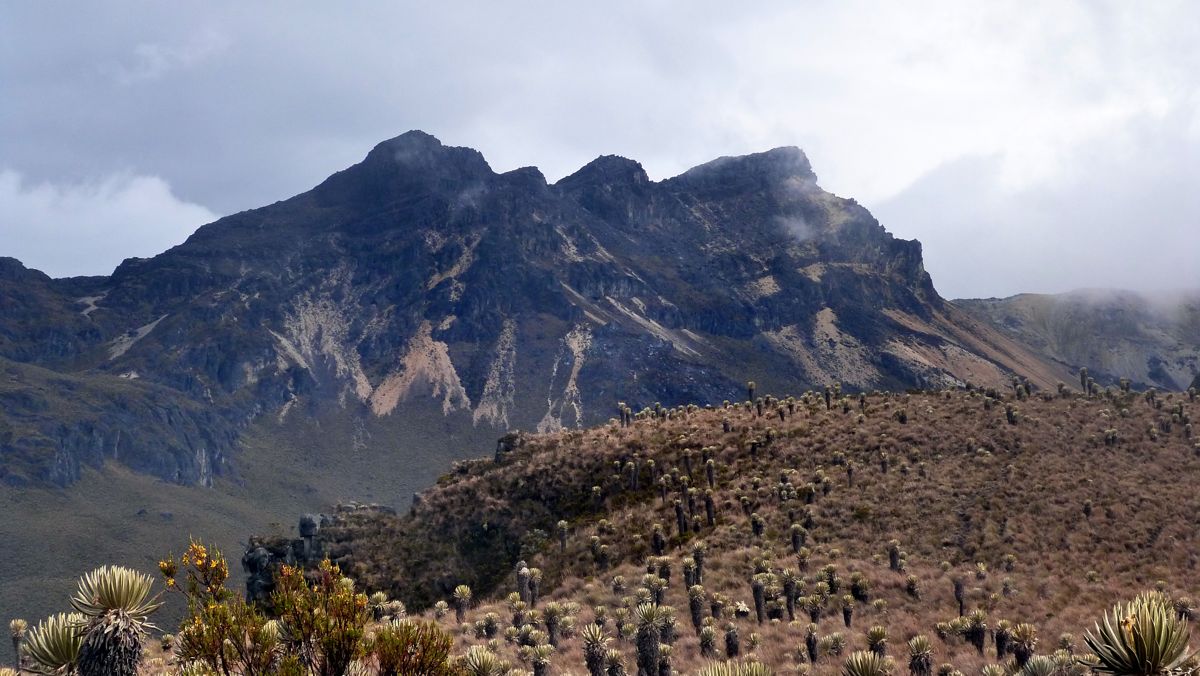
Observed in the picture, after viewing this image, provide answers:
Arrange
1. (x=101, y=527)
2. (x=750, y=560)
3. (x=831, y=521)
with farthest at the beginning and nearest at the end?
1. (x=101, y=527)
2. (x=831, y=521)
3. (x=750, y=560)

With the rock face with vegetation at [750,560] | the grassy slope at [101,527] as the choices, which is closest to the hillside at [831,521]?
the rock face with vegetation at [750,560]

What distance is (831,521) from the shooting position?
150 ft

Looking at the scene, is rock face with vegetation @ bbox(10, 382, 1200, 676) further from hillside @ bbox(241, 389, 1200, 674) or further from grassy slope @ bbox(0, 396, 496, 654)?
grassy slope @ bbox(0, 396, 496, 654)

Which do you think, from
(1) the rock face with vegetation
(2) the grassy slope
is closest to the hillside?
(1) the rock face with vegetation

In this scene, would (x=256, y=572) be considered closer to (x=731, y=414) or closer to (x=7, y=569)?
(x=731, y=414)

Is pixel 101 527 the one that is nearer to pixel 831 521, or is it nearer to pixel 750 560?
pixel 750 560

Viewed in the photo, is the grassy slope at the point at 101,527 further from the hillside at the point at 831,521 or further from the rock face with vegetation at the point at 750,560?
the rock face with vegetation at the point at 750,560

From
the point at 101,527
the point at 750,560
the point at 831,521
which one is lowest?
the point at 101,527

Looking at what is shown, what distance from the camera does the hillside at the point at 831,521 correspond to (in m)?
35.1

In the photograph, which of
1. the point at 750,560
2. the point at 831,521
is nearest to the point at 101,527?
the point at 750,560

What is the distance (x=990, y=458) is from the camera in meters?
50.1

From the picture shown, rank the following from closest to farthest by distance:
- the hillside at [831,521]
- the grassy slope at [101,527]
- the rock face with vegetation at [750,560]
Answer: the rock face with vegetation at [750,560] → the hillside at [831,521] → the grassy slope at [101,527]

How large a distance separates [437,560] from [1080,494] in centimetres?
4035

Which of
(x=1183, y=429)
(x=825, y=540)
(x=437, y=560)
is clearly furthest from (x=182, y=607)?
(x=1183, y=429)
